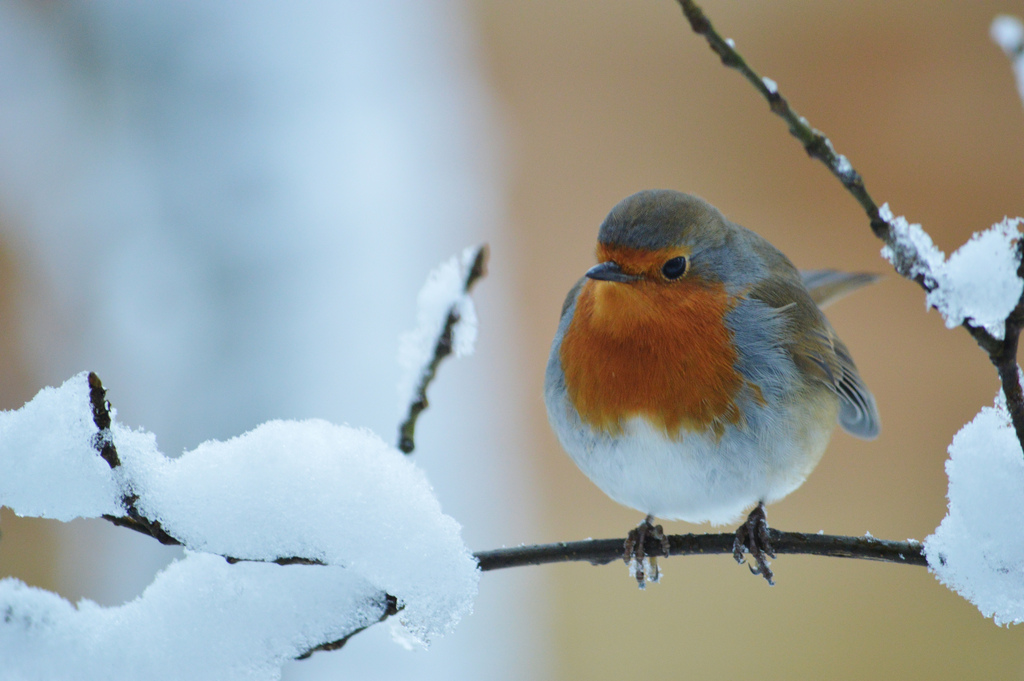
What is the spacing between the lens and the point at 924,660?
2.92 meters

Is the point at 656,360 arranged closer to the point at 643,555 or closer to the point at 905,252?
the point at 643,555

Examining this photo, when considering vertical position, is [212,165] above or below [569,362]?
above

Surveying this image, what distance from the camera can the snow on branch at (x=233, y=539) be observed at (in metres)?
0.69

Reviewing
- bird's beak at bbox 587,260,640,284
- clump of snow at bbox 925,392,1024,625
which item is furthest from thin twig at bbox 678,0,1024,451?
bird's beak at bbox 587,260,640,284

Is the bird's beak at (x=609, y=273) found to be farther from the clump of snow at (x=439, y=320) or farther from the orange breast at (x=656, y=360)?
the clump of snow at (x=439, y=320)

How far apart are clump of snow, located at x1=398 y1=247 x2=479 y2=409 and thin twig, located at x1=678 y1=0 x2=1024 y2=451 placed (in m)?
0.48

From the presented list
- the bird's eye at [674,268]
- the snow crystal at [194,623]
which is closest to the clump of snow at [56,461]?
the snow crystal at [194,623]

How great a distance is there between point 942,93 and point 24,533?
10.3 ft

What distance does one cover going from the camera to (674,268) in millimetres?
1330

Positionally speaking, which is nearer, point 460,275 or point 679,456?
point 460,275

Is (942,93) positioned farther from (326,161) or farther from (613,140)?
(326,161)

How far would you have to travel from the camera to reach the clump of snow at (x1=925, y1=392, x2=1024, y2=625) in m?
0.73

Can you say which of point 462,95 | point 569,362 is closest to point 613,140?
point 462,95

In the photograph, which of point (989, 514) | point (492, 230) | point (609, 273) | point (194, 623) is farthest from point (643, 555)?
Result: point (492, 230)
